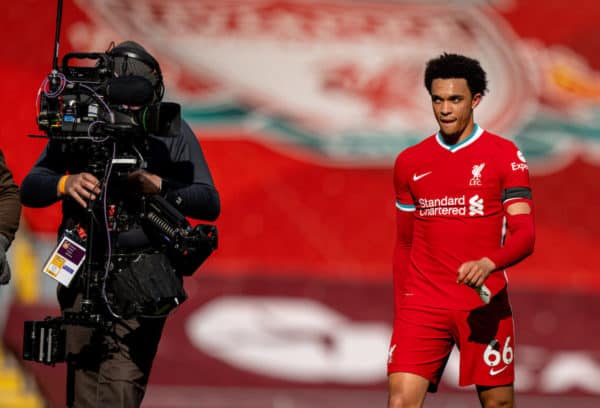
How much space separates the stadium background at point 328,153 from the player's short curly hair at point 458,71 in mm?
3629

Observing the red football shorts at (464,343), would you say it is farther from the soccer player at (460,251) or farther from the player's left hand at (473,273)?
the player's left hand at (473,273)

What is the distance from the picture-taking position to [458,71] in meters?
5.09

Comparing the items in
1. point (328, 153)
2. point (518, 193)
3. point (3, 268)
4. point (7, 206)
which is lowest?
point (3, 268)

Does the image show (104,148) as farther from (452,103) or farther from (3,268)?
(452,103)

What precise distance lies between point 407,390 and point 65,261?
4.76 feet

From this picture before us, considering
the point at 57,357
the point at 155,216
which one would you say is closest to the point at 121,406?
the point at 57,357

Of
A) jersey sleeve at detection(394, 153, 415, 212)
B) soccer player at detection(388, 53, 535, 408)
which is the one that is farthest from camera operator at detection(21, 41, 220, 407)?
soccer player at detection(388, 53, 535, 408)

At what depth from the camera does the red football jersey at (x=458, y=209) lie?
5031 millimetres

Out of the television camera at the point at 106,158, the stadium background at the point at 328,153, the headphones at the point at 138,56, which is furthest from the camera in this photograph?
the stadium background at the point at 328,153

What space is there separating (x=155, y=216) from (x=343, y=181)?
4.33 metres

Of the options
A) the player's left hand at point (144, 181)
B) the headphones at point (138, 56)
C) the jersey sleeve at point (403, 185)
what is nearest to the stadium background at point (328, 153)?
the jersey sleeve at point (403, 185)

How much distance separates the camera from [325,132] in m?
9.03

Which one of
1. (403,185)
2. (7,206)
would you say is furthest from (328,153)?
(7,206)

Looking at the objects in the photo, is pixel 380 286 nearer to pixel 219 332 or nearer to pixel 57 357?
pixel 219 332
